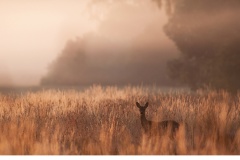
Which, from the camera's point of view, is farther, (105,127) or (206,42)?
(206,42)

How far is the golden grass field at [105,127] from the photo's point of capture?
12.5 ft

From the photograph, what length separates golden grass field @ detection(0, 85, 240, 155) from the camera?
12.5ft

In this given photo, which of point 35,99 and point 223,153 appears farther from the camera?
point 35,99

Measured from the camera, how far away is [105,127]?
4.31 m

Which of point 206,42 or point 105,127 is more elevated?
point 206,42

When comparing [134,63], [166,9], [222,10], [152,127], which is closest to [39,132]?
[152,127]

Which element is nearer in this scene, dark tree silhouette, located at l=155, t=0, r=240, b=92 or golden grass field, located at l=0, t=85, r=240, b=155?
golden grass field, located at l=0, t=85, r=240, b=155

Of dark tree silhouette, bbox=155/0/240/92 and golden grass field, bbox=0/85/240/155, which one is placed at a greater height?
dark tree silhouette, bbox=155/0/240/92

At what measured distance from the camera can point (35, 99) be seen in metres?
6.09

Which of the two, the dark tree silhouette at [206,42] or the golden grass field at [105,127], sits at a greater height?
the dark tree silhouette at [206,42]

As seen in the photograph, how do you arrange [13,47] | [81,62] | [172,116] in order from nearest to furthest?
[172,116] < [13,47] < [81,62]

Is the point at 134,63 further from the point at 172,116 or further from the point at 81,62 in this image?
the point at 172,116

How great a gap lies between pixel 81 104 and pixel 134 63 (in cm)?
153

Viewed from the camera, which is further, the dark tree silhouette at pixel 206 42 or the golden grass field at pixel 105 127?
the dark tree silhouette at pixel 206 42
